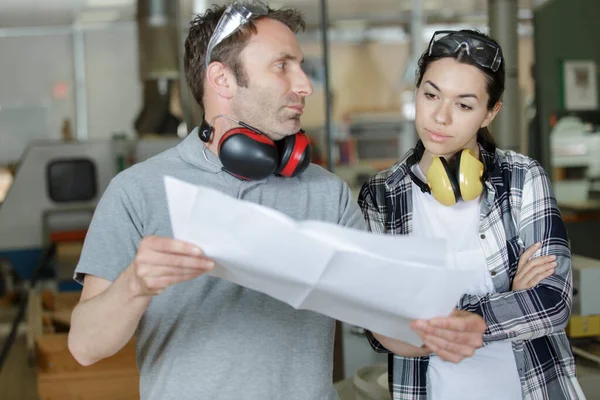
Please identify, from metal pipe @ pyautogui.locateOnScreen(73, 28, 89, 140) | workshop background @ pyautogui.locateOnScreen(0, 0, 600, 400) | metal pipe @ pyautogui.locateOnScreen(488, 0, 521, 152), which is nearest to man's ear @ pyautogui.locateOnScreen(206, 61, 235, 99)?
workshop background @ pyautogui.locateOnScreen(0, 0, 600, 400)

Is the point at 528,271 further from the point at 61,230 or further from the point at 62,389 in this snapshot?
the point at 61,230

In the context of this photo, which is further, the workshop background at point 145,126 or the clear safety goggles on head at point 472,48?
the workshop background at point 145,126

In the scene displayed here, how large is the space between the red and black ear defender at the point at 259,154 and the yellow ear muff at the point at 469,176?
34 cm

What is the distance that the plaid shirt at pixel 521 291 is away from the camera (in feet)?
5.16

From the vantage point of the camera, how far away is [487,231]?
1656mm

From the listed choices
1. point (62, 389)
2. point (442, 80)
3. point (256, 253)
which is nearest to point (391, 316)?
point (256, 253)

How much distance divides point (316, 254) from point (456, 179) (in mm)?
633

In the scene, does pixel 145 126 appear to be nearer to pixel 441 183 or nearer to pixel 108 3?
pixel 441 183

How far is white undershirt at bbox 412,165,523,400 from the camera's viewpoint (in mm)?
1603

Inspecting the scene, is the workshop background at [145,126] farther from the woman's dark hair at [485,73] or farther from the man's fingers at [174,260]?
the man's fingers at [174,260]

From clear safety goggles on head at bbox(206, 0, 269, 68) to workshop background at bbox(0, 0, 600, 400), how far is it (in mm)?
168

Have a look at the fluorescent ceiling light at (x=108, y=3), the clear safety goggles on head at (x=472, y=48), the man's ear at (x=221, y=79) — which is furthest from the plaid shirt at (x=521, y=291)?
the fluorescent ceiling light at (x=108, y=3)

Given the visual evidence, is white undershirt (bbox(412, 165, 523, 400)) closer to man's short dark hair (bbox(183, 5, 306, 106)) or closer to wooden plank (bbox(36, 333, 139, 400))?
man's short dark hair (bbox(183, 5, 306, 106))

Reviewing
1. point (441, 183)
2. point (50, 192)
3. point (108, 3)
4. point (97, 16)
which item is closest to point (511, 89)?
point (441, 183)
